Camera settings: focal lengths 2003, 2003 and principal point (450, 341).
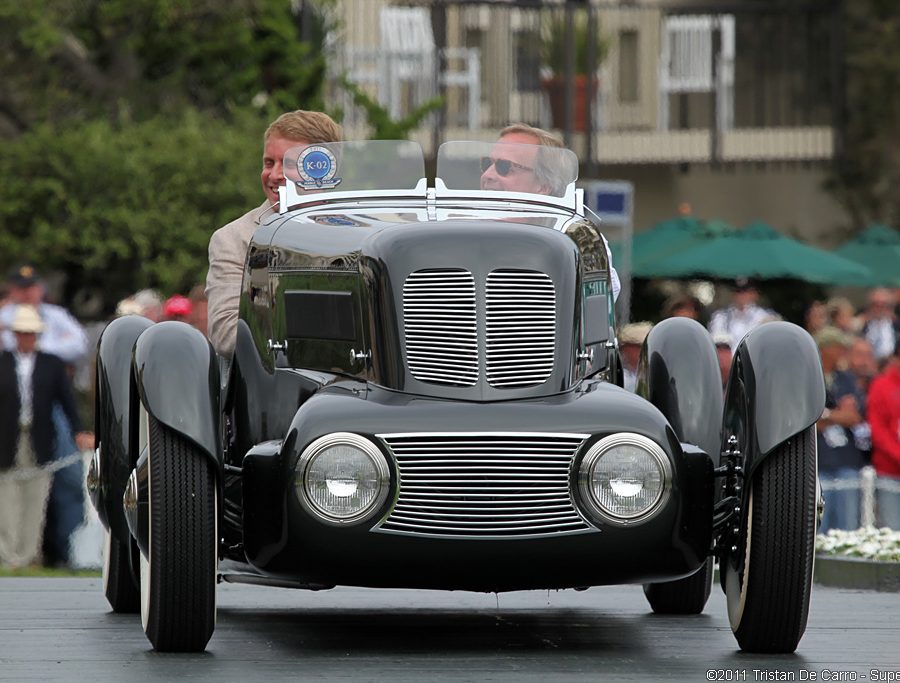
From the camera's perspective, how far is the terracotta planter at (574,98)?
27.4 metres

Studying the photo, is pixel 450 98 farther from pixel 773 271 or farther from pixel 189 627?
pixel 189 627

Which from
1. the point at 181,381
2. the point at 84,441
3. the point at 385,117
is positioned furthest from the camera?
the point at 385,117

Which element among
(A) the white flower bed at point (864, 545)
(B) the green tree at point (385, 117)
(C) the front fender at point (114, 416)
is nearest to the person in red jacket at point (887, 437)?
(A) the white flower bed at point (864, 545)

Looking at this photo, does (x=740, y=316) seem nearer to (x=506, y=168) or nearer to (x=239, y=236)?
(x=506, y=168)

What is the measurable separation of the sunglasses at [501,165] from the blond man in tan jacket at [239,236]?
77 cm

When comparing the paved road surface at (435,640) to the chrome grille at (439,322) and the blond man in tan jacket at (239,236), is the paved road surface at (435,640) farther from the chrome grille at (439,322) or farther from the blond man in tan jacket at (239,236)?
the blond man in tan jacket at (239,236)

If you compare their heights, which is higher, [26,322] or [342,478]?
[342,478]

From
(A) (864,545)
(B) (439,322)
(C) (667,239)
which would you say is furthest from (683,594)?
(C) (667,239)

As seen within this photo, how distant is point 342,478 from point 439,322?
2.23 ft

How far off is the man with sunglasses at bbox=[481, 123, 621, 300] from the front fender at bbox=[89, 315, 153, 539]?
1482 millimetres

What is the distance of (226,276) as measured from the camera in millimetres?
8062

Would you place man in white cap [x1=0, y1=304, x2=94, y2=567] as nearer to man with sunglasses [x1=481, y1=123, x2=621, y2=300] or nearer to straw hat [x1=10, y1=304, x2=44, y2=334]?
straw hat [x1=10, y1=304, x2=44, y2=334]

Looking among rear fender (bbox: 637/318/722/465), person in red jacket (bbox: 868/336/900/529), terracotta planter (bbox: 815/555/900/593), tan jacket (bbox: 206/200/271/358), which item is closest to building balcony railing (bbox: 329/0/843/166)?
person in red jacket (bbox: 868/336/900/529)

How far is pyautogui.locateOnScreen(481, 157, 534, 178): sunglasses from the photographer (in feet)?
26.1
